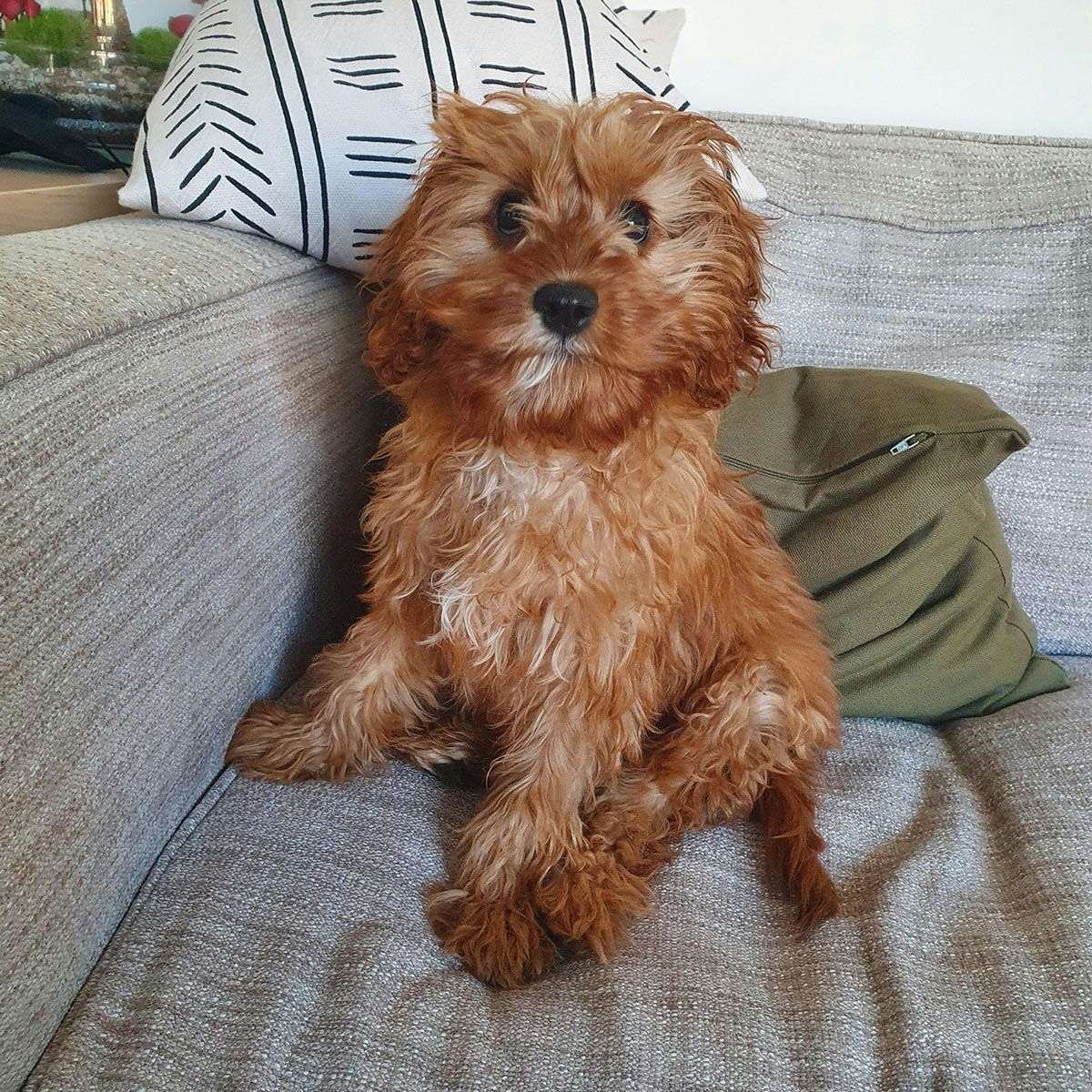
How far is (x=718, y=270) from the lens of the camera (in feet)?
3.51

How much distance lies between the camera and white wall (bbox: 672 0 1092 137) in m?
1.78

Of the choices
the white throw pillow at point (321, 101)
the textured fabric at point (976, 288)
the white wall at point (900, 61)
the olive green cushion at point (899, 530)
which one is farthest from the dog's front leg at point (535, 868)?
the white wall at point (900, 61)

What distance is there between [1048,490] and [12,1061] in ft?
5.28

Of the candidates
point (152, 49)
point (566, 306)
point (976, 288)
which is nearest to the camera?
point (566, 306)

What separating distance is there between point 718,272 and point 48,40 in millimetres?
1413

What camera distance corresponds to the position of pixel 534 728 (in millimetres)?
1149

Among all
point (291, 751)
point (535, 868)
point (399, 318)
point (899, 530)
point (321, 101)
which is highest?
point (321, 101)

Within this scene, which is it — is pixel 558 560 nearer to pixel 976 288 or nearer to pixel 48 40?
pixel 976 288

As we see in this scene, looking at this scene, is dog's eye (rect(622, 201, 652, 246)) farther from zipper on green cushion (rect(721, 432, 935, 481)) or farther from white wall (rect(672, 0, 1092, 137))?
white wall (rect(672, 0, 1092, 137))

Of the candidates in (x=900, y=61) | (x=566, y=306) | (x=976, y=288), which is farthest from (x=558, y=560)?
(x=900, y=61)

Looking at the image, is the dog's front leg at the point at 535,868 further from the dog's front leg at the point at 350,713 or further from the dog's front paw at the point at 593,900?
the dog's front leg at the point at 350,713

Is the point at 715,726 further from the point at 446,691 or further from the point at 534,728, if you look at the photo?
the point at 446,691

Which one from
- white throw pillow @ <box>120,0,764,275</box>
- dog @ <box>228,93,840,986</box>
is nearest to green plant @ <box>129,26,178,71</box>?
white throw pillow @ <box>120,0,764,275</box>

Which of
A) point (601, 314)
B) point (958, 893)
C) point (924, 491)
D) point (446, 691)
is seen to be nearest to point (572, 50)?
point (601, 314)
